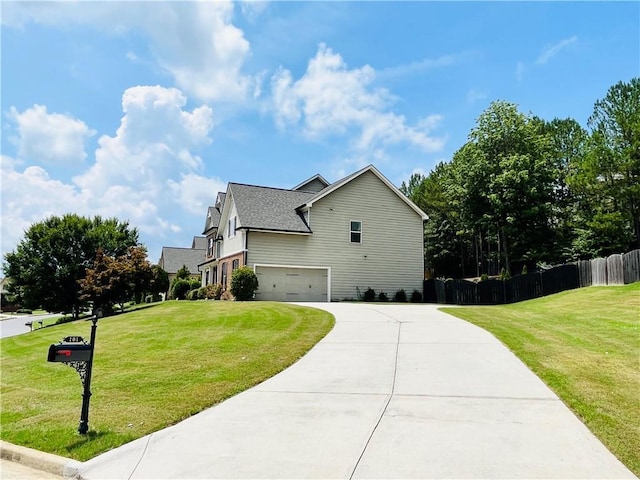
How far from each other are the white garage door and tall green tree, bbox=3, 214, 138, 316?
49.4 ft

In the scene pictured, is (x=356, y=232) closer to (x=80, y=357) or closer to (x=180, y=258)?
(x=80, y=357)

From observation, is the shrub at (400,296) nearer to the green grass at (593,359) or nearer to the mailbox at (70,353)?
the green grass at (593,359)

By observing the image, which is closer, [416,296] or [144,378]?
[144,378]

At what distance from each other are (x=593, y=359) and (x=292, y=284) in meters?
18.9

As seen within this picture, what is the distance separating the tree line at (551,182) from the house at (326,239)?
1096 cm

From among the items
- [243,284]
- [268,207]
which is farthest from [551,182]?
[243,284]

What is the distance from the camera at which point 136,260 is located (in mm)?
25344

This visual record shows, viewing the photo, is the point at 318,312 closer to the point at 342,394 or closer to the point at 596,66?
the point at 342,394

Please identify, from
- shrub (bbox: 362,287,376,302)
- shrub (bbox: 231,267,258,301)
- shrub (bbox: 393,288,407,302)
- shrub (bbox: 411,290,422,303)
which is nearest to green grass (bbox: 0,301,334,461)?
shrub (bbox: 231,267,258,301)

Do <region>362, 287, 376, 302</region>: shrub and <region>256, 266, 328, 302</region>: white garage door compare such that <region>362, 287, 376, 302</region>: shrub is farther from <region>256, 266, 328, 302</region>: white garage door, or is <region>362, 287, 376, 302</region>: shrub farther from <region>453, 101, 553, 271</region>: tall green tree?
<region>453, 101, 553, 271</region>: tall green tree

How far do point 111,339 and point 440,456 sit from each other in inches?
453

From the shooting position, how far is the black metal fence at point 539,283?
2112 cm

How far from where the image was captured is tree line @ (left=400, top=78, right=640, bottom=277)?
1173 inches

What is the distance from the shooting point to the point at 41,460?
15.0 ft
